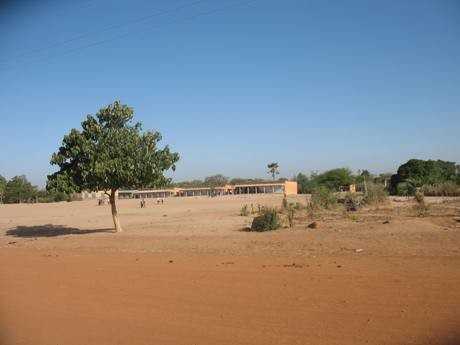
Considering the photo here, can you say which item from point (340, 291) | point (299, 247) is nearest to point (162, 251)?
point (299, 247)

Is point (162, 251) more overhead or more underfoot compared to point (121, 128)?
more underfoot

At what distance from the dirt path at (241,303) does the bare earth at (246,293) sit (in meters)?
0.02

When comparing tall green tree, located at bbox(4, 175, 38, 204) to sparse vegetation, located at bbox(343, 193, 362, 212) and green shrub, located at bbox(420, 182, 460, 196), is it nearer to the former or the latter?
green shrub, located at bbox(420, 182, 460, 196)

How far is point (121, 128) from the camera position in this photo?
2630 centimetres

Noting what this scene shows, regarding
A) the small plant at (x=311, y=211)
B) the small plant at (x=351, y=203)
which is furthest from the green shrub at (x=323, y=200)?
the small plant at (x=351, y=203)

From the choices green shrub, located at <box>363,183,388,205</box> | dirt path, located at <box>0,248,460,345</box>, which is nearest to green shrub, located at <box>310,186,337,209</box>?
green shrub, located at <box>363,183,388,205</box>

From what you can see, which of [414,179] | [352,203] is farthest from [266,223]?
[414,179]

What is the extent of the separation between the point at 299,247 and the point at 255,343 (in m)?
10.4

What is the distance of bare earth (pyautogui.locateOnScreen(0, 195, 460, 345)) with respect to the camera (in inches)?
306

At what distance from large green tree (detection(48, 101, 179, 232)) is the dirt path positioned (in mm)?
10771

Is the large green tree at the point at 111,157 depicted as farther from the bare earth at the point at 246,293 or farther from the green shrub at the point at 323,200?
the green shrub at the point at 323,200

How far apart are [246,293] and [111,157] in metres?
16.5

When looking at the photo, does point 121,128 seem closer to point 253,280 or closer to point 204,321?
point 253,280

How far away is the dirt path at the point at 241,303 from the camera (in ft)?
25.1
